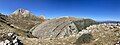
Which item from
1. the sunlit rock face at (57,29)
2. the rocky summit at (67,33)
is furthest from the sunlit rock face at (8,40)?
the sunlit rock face at (57,29)

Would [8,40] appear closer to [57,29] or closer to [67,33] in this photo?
[67,33]

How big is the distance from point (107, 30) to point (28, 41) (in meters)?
10.5

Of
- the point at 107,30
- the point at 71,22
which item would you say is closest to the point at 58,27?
the point at 71,22

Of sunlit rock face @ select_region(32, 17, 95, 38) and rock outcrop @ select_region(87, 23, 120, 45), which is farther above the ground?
sunlit rock face @ select_region(32, 17, 95, 38)

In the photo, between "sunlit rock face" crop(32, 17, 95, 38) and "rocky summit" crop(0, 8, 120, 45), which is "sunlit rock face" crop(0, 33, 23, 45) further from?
"sunlit rock face" crop(32, 17, 95, 38)

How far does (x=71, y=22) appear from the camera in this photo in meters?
44.2

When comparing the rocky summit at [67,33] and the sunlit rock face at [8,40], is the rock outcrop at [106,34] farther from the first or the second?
the sunlit rock face at [8,40]

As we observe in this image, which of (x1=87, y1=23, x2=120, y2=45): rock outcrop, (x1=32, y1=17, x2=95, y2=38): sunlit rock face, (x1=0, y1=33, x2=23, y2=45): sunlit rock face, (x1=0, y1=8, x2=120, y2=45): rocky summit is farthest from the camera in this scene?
(x1=32, y1=17, x2=95, y2=38): sunlit rock face

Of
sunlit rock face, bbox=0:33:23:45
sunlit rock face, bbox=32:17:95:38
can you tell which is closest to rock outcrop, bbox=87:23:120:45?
sunlit rock face, bbox=32:17:95:38

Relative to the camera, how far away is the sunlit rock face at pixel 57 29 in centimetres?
4244

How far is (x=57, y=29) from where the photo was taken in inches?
1715

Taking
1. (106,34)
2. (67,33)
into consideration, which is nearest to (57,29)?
(67,33)

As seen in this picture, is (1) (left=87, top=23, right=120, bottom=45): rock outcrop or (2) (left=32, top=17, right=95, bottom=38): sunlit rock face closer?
(1) (left=87, top=23, right=120, bottom=45): rock outcrop

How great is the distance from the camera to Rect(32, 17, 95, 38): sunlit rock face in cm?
4244
